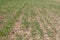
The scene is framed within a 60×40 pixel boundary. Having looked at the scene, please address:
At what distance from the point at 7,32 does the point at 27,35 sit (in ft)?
2.89

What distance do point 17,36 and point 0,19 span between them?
3201 millimetres

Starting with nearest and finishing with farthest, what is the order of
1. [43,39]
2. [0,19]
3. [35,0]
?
[43,39] → [0,19] → [35,0]

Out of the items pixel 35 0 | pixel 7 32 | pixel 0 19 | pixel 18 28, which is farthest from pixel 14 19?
pixel 35 0

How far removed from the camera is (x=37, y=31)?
30.0ft

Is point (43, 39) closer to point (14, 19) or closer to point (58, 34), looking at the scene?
point (58, 34)

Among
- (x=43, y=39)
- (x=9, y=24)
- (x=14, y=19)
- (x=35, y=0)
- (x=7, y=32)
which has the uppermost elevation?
(x=35, y=0)

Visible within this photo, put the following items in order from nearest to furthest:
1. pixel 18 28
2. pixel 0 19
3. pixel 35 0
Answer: pixel 18 28
pixel 0 19
pixel 35 0

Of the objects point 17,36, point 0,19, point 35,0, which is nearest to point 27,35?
point 17,36

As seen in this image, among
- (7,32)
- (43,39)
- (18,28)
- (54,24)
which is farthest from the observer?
(54,24)

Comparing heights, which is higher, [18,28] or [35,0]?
[35,0]

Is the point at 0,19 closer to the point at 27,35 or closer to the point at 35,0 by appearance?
the point at 27,35

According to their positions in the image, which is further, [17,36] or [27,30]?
[27,30]

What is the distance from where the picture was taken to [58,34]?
9.06 m

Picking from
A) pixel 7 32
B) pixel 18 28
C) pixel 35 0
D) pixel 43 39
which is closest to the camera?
pixel 43 39
